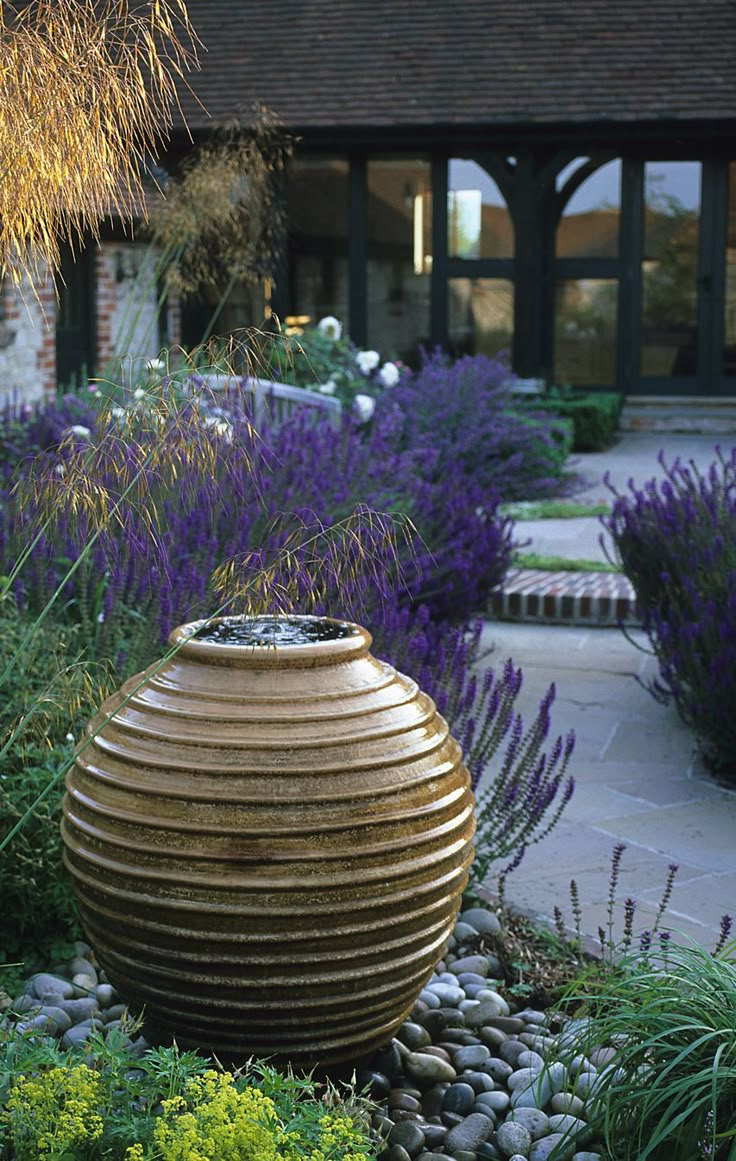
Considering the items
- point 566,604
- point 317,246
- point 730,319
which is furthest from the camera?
point 317,246

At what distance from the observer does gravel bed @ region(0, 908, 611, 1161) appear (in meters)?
2.47

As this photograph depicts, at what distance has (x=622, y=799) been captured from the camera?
4598mm

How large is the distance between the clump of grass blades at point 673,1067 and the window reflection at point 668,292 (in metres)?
15.4

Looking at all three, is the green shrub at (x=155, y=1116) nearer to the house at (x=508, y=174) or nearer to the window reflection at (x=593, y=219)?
the house at (x=508, y=174)

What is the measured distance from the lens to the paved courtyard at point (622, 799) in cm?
375

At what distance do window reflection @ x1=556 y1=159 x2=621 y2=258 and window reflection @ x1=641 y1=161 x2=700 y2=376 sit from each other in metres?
0.40

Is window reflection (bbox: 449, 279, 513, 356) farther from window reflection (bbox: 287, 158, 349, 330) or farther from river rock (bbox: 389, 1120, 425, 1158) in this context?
river rock (bbox: 389, 1120, 425, 1158)

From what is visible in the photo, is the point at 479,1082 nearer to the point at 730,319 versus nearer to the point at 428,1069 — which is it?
the point at 428,1069

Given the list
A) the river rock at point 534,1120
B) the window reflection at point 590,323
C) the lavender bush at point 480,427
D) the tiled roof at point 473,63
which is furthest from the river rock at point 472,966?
the window reflection at point 590,323

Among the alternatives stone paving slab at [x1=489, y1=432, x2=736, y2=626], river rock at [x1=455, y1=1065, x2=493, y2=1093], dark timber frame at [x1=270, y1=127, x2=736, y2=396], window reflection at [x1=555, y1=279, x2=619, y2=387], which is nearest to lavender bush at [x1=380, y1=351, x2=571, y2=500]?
stone paving slab at [x1=489, y1=432, x2=736, y2=626]

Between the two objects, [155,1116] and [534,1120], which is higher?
[155,1116]

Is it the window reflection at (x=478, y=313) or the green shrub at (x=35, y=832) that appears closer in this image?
the green shrub at (x=35, y=832)

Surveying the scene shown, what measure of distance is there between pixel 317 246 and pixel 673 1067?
16.1 meters

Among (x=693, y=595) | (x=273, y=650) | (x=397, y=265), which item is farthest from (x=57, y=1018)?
(x=397, y=265)
